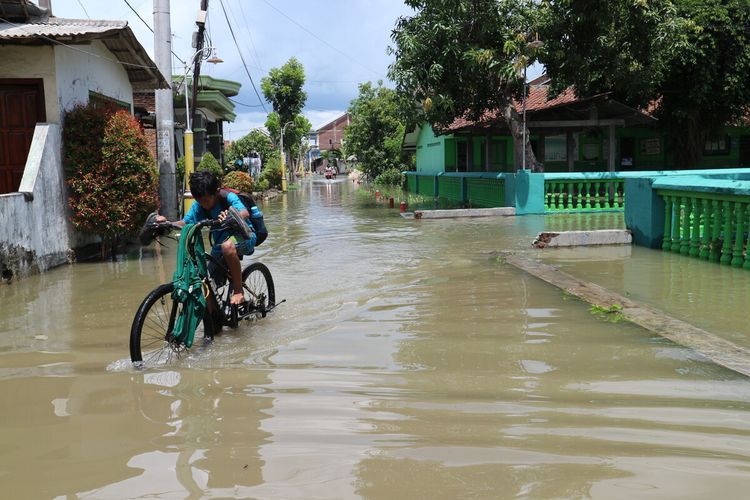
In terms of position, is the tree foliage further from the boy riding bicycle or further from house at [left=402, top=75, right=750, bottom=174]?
the boy riding bicycle

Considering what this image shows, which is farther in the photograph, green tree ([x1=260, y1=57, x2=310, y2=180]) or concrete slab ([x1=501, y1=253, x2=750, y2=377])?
green tree ([x1=260, y1=57, x2=310, y2=180])

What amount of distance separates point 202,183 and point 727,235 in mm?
6768

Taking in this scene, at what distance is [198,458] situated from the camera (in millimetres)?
3496

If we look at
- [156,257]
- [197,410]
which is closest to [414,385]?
[197,410]

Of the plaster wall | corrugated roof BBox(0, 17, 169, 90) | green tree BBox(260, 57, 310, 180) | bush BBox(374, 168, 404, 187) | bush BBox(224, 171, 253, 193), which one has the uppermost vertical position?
green tree BBox(260, 57, 310, 180)

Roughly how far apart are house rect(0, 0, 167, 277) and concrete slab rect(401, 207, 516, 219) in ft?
29.0

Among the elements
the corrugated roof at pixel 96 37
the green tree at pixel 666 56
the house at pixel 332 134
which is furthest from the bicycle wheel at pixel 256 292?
the house at pixel 332 134

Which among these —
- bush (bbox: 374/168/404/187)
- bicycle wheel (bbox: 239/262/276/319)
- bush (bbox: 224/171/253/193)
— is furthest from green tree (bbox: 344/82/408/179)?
bicycle wheel (bbox: 239/262/276/319)

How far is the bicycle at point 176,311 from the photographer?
5.14 meters

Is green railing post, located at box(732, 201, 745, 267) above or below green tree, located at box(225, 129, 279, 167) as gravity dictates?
below

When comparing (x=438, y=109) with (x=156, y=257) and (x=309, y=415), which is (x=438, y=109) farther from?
(x=309, y=415)

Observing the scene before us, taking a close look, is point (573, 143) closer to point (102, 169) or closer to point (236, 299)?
point (102, 169)

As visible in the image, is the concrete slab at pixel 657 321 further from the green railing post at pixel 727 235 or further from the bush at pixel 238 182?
the bush at pixel 238 182

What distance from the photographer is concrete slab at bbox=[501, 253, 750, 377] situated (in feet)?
16.1
